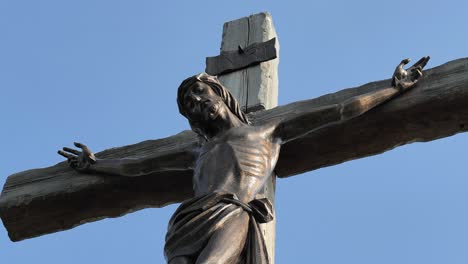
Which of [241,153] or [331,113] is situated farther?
[331,113]

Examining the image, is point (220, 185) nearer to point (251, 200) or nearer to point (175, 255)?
point (251, 200)

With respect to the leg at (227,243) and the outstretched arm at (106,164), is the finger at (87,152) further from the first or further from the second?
the leg at (227,243)

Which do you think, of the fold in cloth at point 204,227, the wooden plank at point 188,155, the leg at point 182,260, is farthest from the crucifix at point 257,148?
the leg at point 182,260

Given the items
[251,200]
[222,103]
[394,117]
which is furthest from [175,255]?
[394,117]

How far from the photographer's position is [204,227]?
4.27m

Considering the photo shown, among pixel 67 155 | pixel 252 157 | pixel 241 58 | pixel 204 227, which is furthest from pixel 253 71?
pixel 204 227

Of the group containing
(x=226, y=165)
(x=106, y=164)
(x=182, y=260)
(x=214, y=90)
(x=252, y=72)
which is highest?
(x=252, y=72)

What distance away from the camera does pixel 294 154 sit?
17.3 feet

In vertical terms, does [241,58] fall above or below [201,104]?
above

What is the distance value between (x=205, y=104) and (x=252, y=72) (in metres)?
0.90

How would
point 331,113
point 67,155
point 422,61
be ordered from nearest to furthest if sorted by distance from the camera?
point 331,113 < point 422,61 < point 67,155

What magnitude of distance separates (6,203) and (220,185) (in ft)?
4.71

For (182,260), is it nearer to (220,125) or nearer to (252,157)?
(252,157)

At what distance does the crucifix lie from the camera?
17.0 feet
